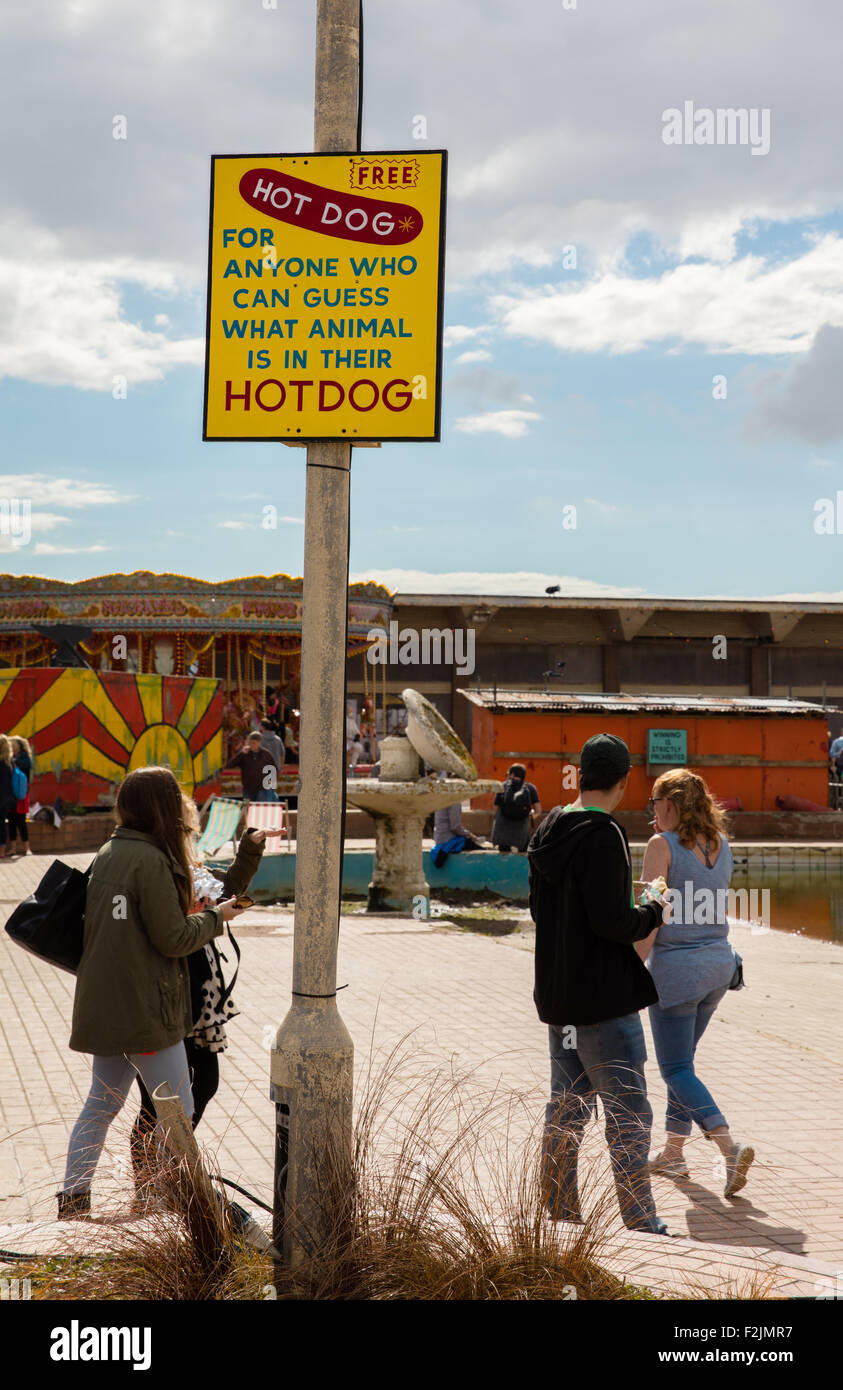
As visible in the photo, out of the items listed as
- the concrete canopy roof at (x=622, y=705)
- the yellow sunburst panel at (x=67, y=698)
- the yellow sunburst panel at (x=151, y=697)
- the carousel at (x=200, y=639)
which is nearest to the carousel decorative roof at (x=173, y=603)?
the carousel at (x=200, y=639)

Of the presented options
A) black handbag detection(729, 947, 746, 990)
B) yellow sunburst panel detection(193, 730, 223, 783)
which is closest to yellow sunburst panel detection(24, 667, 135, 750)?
yellow sunburst panel detection(193, 730, 223, 783)

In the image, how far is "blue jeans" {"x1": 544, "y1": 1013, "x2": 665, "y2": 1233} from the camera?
3510mm

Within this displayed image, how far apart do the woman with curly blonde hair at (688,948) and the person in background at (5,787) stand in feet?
39.1

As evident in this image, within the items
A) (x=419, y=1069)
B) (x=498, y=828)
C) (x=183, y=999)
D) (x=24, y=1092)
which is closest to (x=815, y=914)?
(x=498, y=828)

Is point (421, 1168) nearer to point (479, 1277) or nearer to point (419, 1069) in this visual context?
point (479, 1277)

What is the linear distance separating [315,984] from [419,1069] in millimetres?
2713

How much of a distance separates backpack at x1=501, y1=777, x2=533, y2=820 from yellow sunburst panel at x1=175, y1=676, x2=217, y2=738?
10.1 metres

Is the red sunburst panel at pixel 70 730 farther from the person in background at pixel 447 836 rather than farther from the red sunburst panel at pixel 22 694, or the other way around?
the person in background at pixel 447 836

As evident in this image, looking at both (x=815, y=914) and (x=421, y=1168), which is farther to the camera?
(x=815, y=914)

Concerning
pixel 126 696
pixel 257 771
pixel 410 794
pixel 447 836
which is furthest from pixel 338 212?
pixel 126 696

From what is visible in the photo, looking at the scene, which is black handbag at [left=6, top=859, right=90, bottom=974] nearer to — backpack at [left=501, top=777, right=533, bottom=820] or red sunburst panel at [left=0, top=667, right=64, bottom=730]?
backpack at [left=501, top=777, right=533, bottom=820]

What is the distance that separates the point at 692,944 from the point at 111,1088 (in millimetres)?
2280

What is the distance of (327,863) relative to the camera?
11.4ft

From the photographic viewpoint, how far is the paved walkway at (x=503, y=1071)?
13.0 ft
